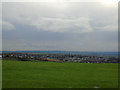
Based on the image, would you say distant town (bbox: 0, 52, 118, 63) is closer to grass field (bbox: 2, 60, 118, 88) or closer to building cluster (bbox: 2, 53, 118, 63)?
building cluster (bbox: 2, 53, 118, 63)

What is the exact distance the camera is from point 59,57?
9.37 metres

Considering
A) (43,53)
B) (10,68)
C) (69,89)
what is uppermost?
(43,53)

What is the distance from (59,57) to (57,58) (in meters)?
0.23

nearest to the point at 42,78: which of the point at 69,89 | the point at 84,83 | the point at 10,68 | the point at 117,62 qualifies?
the point at 69,89

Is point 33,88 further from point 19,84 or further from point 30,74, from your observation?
point 30,74

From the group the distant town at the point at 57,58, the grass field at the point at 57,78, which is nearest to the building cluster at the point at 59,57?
the distant town at the point at 57,58

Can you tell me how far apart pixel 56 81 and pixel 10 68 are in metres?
3.01

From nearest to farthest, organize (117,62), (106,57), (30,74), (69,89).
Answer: (69,89) → (30,74) → (117,62) → (106,57)

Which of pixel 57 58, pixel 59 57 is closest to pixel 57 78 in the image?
pixel 57 58

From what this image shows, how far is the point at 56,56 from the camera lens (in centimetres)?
953

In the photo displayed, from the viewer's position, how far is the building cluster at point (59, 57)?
8844 mm

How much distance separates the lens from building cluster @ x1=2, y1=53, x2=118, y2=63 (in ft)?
29.0

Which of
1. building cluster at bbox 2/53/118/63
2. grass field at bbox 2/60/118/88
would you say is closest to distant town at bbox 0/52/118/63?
building cluster at bbox 2/53/118/63

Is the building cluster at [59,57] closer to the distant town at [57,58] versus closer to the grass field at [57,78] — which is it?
the distant town at [57,58]
